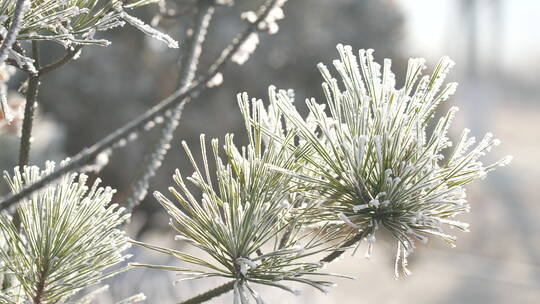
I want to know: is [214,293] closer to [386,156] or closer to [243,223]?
[243,223]

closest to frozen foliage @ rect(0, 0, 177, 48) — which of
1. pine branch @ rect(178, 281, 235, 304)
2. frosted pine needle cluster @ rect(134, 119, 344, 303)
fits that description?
frosted pine needle cluster @ rect(134, 119, 344, 303)

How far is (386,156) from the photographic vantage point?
0.70 meters

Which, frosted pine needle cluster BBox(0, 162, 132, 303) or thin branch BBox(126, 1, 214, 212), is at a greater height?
thin branch BBox(126, 1, 214, 212)

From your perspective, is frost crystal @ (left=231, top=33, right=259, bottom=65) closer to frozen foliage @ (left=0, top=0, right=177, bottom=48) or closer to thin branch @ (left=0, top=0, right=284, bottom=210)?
thin branch @ (left=0, top=0, right=284, bottom=210)

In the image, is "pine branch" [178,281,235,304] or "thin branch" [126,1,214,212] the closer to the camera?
"pine branch" [178,281,235,304]

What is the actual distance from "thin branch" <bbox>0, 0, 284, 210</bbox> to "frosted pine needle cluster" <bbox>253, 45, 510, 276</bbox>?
0.08 m

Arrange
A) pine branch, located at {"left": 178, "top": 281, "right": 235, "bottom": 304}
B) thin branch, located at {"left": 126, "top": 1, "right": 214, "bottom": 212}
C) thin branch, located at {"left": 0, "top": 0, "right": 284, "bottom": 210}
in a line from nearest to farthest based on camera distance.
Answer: thin branch, located at {"left": 0, "top": 0, "right": 284, "bottom": 210}, pine branch, located at {"left": 178, "top": 281, "right": 235, "bottom": 304}, thin branch, located at {"left": 126, "top": 1, "right": 214, "bottom": 212}

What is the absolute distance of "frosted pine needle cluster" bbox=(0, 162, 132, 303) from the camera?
28.3 inches

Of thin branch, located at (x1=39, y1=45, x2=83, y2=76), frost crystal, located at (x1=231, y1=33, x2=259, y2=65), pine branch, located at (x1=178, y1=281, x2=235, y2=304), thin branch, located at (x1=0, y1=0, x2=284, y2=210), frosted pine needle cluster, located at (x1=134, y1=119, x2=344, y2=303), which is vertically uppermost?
frost crystal, located at (x1=231, y1=33, x2=259, y2=65)

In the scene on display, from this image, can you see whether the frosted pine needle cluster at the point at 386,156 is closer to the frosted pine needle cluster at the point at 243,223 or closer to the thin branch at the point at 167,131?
the frosted pine needle cluster at the point at 243,223

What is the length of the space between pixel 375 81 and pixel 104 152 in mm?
297

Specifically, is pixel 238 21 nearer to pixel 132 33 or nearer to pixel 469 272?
pixel 132 33

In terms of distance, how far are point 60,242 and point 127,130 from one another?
0.50ft

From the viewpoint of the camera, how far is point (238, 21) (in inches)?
231
